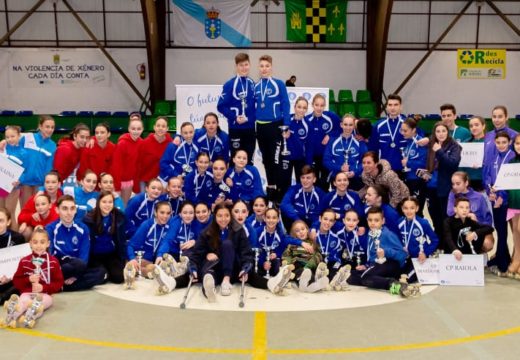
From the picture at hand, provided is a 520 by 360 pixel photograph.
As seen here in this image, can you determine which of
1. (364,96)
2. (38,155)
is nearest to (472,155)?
(38,155)

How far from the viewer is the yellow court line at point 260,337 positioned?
4.44 metres

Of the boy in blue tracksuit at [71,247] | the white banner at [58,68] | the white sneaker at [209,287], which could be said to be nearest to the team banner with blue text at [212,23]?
the white banner at [58,68]

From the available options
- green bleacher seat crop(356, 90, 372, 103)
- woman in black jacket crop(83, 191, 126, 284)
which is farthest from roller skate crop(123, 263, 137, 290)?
green bleacher seat crop(356, 90, 372, 103)

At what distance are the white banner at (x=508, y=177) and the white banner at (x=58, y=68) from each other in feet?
50.8

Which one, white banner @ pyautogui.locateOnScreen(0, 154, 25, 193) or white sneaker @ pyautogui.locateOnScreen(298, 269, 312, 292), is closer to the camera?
white sneaker @ pyautogui.locateOnScreen(298, 269, 312, 292)

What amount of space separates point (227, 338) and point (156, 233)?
226cm

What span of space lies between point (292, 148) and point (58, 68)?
14.0 m

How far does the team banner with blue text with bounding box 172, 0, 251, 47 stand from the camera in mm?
18016

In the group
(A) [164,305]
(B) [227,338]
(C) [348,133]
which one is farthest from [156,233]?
(C) [348,133]

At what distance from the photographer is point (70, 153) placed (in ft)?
25.3

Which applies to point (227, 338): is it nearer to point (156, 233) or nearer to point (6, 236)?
point (156, 233)

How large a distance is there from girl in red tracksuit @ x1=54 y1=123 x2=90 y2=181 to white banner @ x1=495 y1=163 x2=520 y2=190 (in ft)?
17.8

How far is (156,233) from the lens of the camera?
6.69m

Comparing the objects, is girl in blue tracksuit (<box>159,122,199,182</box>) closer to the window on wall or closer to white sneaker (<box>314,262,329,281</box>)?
white sneaker (<box>314,262,329,281</box>)
